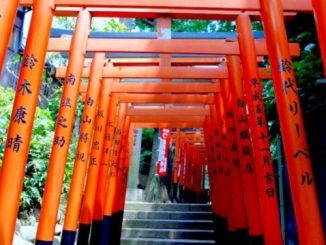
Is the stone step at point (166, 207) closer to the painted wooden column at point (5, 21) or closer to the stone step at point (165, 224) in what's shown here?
the stone step at point (165, 224)

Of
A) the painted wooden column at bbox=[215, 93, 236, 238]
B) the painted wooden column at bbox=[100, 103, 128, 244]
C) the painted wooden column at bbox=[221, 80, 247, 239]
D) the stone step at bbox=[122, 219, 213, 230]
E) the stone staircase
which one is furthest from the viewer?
the stone step at bbox=[122, 219, 213, 230]

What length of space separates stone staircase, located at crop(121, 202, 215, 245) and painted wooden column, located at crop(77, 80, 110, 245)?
12.4 ft

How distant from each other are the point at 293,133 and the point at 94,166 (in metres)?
4.60

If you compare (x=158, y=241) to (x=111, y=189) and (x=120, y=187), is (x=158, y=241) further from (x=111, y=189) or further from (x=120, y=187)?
(x=111, y=189)

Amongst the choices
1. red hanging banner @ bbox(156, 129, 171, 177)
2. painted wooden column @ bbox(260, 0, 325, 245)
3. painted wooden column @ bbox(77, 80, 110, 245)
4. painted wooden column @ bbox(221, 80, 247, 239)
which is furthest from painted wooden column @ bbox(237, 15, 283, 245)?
red hanging banner @ bbox(156, 129, 171, 177)

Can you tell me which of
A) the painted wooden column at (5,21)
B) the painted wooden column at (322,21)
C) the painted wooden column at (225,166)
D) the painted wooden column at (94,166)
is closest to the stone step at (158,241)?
the painted wooden column at (225,166)

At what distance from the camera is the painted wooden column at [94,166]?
7609mm

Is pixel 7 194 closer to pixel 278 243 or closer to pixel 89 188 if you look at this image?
pixel 278 243

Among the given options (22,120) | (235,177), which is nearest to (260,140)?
(235,177)

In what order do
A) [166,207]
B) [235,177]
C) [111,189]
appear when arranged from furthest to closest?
[166,207]
[111,189]
[235,177]

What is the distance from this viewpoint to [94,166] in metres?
7.80

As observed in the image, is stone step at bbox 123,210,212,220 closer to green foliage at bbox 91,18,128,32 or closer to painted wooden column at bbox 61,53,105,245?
green foliage at bbox 91,18,128,32

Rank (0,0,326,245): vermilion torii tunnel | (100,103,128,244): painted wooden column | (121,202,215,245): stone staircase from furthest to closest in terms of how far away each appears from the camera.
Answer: (121,202,215,245): stone staircase
(100,103,128,244): painted wooden column
(0,0,326,245): vermilion torii tunnel

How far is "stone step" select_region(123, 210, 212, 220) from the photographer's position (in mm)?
13023
